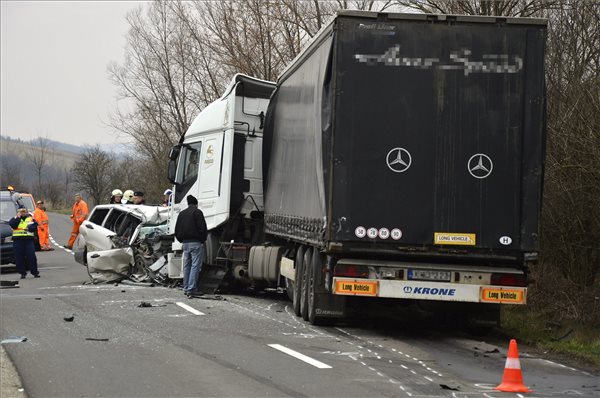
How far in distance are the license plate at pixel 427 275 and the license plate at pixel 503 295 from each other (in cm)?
48

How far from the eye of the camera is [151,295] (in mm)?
16312

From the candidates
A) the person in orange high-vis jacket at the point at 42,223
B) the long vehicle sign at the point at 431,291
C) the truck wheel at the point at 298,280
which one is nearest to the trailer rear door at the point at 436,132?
the long vehicle sign at the point at 431,291

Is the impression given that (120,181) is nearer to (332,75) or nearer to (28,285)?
(28,285)

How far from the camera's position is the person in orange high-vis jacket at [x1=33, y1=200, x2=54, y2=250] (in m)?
30.1

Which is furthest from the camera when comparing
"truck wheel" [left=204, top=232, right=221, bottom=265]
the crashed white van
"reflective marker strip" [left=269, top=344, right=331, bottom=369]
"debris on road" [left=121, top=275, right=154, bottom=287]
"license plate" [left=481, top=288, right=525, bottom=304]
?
the crashed white van

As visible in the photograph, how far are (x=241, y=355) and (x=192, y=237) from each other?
7.00m

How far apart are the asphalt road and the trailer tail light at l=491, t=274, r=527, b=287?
790mm

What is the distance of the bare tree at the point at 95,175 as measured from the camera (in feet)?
227

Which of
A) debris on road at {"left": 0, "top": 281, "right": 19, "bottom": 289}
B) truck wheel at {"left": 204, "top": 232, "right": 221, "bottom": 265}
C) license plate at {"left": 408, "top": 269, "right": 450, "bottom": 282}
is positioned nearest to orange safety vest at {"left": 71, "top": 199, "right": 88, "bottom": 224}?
debris on road at {"left": 0, "top": 281, "right": 19, "bottom": 289}

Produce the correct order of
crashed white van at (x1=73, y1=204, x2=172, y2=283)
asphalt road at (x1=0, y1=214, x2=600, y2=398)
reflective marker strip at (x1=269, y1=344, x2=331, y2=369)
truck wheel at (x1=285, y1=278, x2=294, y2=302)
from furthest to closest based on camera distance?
crashed white van at (x1=73, y1=204, x2=172, y2=283) → truck wheel at (x1=285, y1=278, x2=294, y2=302) → reflective marker strip at (x1=269, y1=344, x2=331, y2=369) → asphalt road at (x1=0, y1=214, x2=600, y2=398)

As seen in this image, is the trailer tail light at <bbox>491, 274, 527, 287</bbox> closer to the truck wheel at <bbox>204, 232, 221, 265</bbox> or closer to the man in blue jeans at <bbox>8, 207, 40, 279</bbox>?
the truck wheel at <bbox>204, 232, 221, 265</bbox>

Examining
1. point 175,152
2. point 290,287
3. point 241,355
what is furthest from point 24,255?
point 241,355

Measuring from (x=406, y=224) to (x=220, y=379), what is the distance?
3699 mm

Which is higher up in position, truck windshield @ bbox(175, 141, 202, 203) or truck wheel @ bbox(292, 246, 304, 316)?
truck windshield @ bbox(175, 141, 202, 203)
